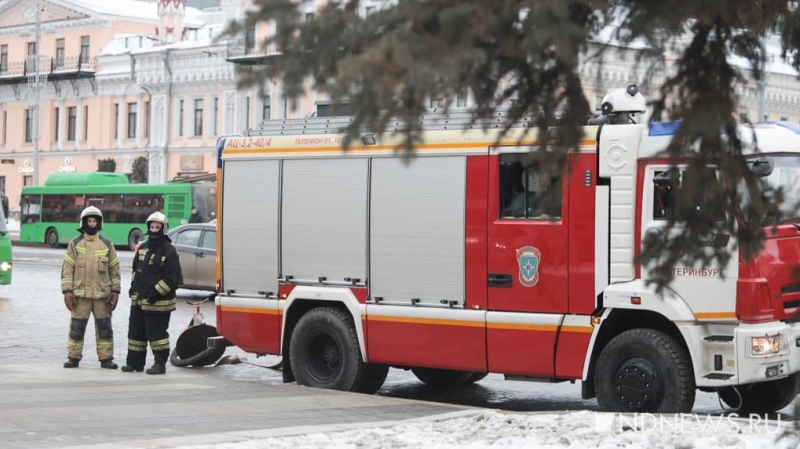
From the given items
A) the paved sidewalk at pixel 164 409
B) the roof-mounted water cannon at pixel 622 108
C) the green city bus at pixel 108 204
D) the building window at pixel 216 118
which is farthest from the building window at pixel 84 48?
the roof-mounted water cannon at pixel 622 108

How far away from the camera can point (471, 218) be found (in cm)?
1248

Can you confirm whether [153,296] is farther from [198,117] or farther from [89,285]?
[198,117]

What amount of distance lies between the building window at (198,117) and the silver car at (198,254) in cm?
4078

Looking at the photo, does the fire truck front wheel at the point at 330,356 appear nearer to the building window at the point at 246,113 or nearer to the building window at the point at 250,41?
the building window at the point at 250,41

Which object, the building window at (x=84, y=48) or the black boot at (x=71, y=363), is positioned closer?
the black boot at (x=71, y=363)

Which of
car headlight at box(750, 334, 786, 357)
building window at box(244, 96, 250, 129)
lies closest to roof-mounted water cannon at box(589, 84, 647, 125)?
car headlight at box(750, 334, 786, 357)

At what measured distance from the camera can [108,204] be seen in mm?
51094

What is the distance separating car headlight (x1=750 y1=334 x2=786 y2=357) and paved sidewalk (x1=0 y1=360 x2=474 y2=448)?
2269mm

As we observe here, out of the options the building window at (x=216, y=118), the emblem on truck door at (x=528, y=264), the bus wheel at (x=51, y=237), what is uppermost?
the building window at (x=216, y=118)

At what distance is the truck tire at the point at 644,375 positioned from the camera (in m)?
11.3

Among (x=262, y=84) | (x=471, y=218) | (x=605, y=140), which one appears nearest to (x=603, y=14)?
(x=262, y=84)

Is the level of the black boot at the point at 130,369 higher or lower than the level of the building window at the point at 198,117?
lower

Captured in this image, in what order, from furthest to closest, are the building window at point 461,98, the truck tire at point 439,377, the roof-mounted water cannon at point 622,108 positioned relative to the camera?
the truck tire at point 439,377, the roof-mounted water cannon at point 622,108, the building window at point 461,98

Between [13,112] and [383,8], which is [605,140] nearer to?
[383,8]
